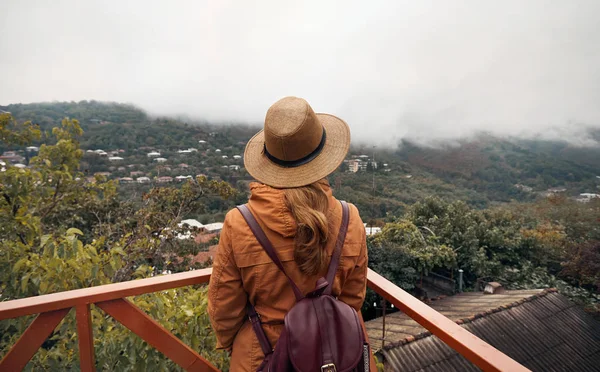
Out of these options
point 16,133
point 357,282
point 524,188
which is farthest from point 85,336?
point 524,188

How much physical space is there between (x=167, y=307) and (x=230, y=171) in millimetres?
26570

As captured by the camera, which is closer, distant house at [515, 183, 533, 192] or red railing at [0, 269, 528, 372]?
red railing at [0, 269, 528, 372]

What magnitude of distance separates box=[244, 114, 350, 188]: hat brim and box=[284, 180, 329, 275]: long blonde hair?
0.13ft

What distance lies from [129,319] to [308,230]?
0.77m

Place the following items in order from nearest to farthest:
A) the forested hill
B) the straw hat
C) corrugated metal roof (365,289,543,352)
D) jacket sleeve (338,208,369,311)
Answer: the straw hat → jacket sleeve (338,208,369,311) → corrugated metal roof (365,289,543,352) → the forested hill

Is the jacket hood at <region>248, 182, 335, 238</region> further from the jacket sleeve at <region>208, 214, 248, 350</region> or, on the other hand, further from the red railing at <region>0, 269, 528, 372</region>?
the red railing at <region>0, 269, 528, 372</region>

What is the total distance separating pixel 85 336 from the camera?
112cm

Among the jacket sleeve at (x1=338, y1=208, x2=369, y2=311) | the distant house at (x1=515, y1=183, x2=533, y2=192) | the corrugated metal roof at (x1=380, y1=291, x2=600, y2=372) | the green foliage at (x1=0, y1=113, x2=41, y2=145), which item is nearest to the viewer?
the jacket sleeve at (x1=338, y1=208, x2=369, y2=311)

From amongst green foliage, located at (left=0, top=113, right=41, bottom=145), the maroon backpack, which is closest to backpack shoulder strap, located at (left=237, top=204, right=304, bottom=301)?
the maroon backpack

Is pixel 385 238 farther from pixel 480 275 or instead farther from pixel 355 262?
pixel 355 262

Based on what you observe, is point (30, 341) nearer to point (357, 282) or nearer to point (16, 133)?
point (357, 282)

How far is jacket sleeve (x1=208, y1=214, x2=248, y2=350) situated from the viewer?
976mm

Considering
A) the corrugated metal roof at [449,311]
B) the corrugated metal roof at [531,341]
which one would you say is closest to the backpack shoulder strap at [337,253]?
the corrugated metal roof at [531,341]

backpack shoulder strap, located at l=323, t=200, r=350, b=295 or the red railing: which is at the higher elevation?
Result: backpack shoulder strap, located at l=323, t=200, r=350, b=295
